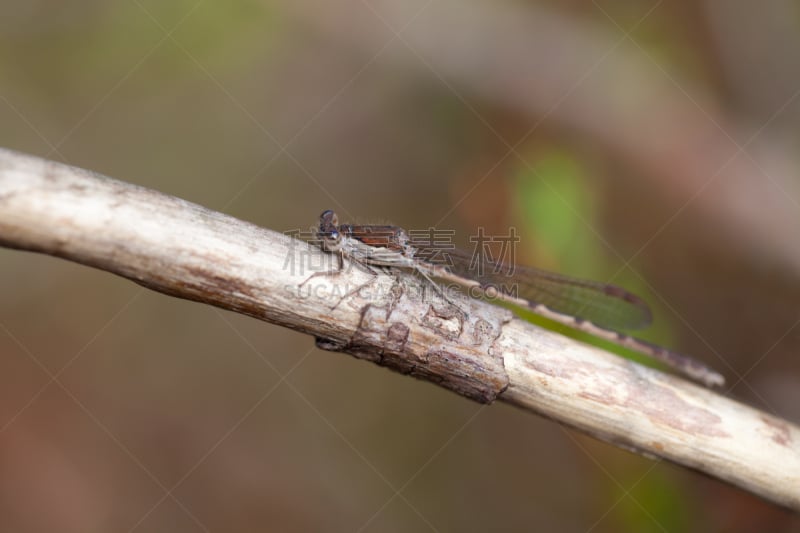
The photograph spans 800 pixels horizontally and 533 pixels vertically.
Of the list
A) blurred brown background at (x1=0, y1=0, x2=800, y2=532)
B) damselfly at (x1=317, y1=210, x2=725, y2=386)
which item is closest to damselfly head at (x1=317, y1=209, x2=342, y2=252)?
damselfly at (x1=317, y1=210, x2=725, y2=386)

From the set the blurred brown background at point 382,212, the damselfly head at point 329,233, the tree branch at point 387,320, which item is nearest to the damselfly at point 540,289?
the damselfly head at point 329,233

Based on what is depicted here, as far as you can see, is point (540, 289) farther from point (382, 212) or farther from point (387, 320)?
point (387, 320)

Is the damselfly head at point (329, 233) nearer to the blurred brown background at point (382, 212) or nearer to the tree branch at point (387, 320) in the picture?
the tree branch at point (387, 320)

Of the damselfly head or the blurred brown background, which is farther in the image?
the blurred brown background

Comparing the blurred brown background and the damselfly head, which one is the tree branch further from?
the blurred brown background

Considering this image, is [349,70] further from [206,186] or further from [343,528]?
[343,528]

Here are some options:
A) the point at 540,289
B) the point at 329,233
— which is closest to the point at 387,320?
the point at 329,233
